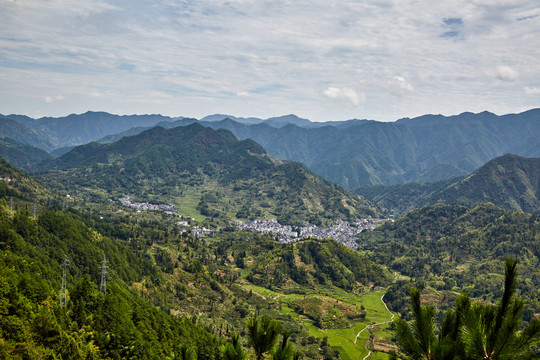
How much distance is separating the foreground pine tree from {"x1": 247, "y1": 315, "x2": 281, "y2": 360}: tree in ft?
18.0

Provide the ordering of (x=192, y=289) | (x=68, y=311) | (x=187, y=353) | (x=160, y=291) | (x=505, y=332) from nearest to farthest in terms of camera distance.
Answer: (x=505, y=332) < (x=187, y=353) < (x=68, y=311) < (x=160, y=291) < (x=192, y=289)

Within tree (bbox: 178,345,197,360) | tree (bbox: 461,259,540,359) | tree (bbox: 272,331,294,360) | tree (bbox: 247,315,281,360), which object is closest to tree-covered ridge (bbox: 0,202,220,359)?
tree (bbox: 178,345,197,360)

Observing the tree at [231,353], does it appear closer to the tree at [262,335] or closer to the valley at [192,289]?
the valley at [192,289]

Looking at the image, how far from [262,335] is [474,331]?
28.3 feet

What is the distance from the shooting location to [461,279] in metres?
178

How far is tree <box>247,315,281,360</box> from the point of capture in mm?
16375

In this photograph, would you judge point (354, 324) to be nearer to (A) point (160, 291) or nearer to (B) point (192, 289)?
(B) point (192, 289)

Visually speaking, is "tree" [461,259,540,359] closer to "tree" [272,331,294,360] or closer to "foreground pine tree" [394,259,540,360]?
"foreground pine tree" [394,259,540,360]

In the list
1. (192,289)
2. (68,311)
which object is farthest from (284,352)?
(192,289)

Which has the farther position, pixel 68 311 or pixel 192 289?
pixel 192 289

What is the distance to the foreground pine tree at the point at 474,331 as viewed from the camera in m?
11.6

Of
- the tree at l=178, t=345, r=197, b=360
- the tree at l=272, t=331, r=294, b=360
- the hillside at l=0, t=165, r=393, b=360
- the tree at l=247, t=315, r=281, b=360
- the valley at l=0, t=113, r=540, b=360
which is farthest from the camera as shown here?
Answer: the valley at l=0, t=113, r=540, b=360

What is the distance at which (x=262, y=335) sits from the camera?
16.5m

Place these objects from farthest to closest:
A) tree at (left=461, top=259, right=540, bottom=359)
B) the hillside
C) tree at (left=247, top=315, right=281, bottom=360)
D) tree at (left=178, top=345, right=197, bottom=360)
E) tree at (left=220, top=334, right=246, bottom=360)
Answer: the hillside < tree at (left=247, top=315, right=281, bottom=360) < tree at (left=220, top=334, right=246, bottom=360) < tree at (left=178, top=345, right=197, bottom=360) < tree at (left=461, top=259, right=540, bottom=359)
